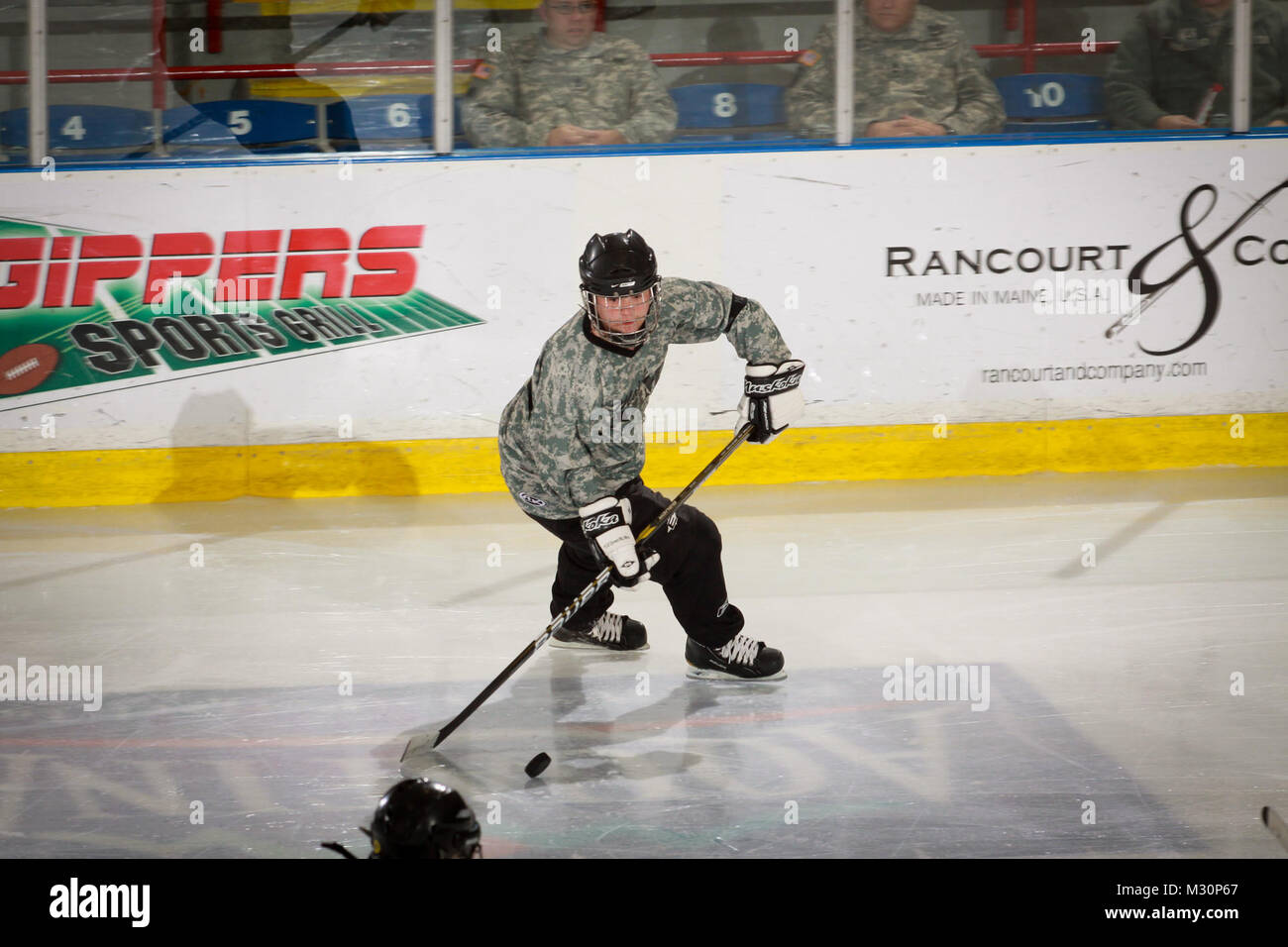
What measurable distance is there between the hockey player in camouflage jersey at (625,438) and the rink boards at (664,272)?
2340 millimetres

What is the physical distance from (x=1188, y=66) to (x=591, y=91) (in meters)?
2.89

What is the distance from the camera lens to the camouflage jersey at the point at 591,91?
6.25m

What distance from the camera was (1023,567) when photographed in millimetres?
4898

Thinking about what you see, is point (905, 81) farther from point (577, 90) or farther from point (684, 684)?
point (684, 684)

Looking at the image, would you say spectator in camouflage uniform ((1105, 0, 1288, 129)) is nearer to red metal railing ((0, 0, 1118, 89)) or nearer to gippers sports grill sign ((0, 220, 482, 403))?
red metal railing ((0, 0, 1118, 89))

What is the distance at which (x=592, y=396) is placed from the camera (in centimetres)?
342

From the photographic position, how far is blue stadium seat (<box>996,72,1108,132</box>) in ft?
20.8

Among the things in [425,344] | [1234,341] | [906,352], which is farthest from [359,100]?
[1234,341]

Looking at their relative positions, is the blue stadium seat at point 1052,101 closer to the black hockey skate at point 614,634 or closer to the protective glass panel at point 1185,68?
the protective glass panel at point 1185,68

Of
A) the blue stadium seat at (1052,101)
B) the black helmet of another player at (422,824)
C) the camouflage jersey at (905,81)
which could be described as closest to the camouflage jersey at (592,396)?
the black helmet of another player at (422,824)

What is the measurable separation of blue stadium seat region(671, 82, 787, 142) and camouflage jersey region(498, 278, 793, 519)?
8.71 feet

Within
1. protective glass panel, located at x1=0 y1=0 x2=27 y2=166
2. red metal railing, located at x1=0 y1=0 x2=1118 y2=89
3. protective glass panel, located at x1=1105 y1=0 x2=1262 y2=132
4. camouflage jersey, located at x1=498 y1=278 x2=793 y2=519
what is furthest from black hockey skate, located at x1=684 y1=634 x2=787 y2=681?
protective glass panel, located at x1=0 y1=0 x2=27 y2=166

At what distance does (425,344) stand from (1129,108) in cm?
361

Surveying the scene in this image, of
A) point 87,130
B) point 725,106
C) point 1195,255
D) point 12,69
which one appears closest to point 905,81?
point 725,106
